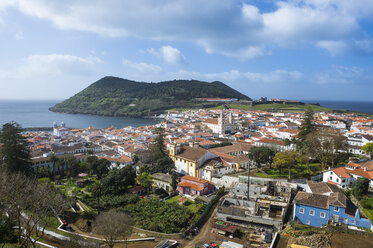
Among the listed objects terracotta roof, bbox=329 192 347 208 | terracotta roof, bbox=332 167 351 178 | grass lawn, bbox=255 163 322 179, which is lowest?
grass lawn, bbox=255 163 322 179

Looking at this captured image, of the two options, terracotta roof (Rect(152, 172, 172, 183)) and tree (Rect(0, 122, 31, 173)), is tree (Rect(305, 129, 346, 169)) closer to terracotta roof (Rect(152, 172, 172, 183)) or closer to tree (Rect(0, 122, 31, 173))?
terracotta roof (Rect(152, 172, 172, 183))

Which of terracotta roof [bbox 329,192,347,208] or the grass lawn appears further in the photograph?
the grass lawn

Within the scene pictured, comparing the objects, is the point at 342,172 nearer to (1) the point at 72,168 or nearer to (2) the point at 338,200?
(2) the point at 338,200

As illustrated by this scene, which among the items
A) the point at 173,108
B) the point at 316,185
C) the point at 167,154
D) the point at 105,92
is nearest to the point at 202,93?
the point at 173,108

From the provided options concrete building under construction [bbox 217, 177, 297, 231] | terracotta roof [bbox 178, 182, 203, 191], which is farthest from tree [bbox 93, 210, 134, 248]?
terracotta roof [bbox 178, 182, 203, 191]

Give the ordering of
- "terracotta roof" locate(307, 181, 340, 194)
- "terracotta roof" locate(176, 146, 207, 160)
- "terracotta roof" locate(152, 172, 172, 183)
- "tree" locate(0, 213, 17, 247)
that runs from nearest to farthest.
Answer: "tree" locate(0, 213, 17, 247)
"terracotta roof" locate(307, 181, 340, 194)
"terracotta roof" locate(152, 172, 172, 183)
"terracotta roof" locate(176, 146, 207, 160)

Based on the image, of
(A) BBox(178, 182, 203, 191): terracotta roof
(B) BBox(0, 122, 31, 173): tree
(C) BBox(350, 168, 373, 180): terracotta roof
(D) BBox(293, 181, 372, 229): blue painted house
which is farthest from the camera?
(B) BBox(0, 122, 31, 173): tree

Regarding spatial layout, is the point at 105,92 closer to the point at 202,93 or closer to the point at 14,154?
the point at 202,93
